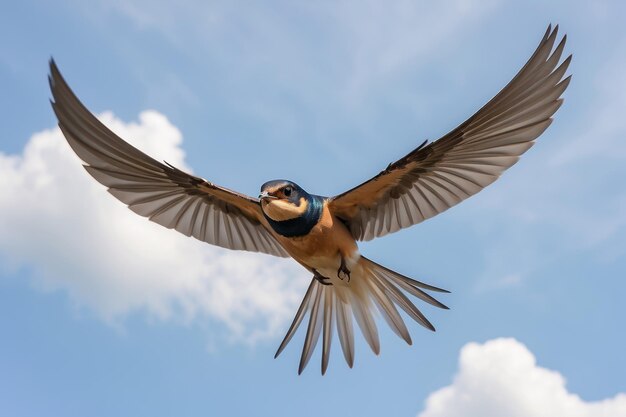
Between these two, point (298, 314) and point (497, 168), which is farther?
point (298, 314)

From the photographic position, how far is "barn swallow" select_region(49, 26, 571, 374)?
21.2 ft

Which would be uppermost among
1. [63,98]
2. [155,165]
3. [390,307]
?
[155,165]

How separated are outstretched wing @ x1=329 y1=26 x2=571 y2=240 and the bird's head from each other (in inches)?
22.2

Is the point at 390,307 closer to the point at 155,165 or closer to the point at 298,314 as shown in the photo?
the point at 298,314

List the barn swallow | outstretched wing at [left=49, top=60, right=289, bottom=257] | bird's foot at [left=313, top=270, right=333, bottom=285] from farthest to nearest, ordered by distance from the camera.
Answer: bird's foot at [left=313, top=270, right=333, bottom=285]
outstretched wing at [left=49, top=60, right=289, bottom=257]
the barn swallow

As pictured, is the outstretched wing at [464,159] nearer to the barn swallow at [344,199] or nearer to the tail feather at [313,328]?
the barn swallow at [344,199]

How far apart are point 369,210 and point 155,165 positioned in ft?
7.27

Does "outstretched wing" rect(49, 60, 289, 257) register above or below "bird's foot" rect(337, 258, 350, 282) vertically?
above

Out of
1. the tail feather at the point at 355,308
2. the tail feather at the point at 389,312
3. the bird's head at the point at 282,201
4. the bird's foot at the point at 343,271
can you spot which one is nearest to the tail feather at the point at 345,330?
the tail feather at the point at 355,308

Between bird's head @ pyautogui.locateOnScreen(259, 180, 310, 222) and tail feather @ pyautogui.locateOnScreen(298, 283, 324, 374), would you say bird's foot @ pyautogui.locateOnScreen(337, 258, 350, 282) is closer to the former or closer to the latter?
tail feather @ pyautogui.locateOnScreen(298, 283, 324, 374)

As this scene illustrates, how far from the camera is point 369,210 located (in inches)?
296

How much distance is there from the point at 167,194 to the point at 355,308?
93.4 inches

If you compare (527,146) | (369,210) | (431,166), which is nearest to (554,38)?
(527,146)

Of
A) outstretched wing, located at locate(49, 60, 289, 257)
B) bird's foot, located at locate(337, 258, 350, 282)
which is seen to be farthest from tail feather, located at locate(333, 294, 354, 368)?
outstretched wing, located at locate(49, 60, 289, 257)
